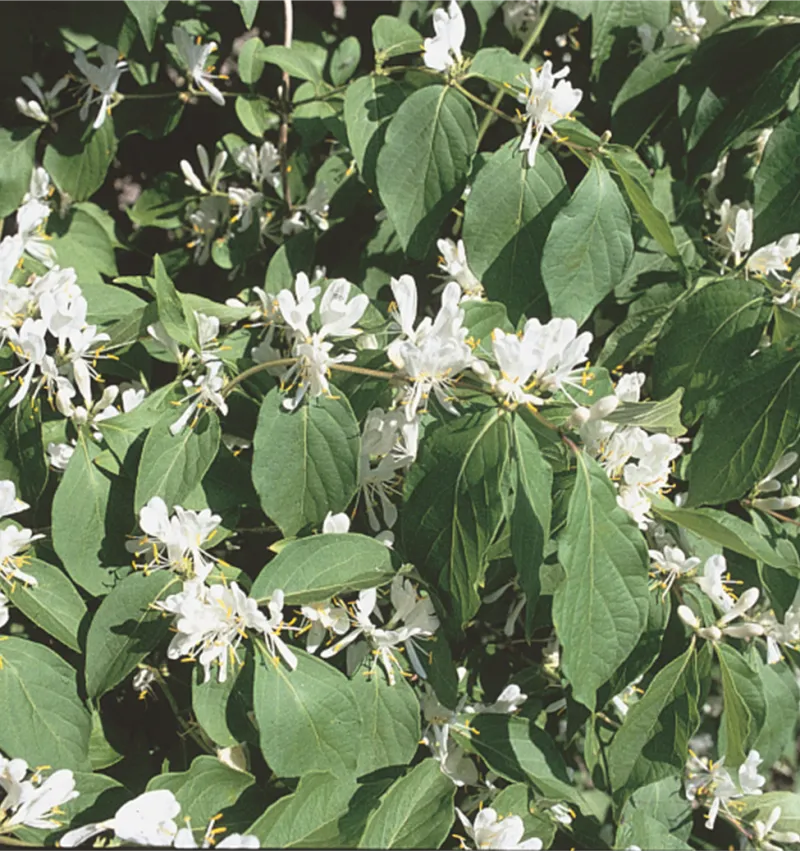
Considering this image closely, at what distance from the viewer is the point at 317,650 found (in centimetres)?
165

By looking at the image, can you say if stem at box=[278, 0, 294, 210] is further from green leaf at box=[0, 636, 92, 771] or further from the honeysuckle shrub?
green leaf at box=[0, 636, 92, 771]

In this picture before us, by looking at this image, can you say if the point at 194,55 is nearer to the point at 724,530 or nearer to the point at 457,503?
the point at 457,503

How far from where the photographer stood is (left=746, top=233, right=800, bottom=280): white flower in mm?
1764

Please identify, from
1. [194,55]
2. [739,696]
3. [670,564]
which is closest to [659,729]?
[739,696]

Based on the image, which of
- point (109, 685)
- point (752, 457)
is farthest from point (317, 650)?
point (752, 457)

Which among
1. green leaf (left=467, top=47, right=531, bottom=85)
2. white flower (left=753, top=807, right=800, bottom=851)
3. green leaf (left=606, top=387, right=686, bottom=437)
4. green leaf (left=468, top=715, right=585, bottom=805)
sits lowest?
white flower (left=753, top=807, right=800, bottom=851)

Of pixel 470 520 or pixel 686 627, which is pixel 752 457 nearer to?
pixel 686 627

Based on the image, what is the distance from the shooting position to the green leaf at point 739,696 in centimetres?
158

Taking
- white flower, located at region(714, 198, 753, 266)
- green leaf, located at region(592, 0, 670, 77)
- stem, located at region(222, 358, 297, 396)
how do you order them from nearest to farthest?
stem, located at region(222, 358, 297, 396), white flower, located at region(714, 198, 753, 266), green leaf, located at region(592, 0, 670, 77)

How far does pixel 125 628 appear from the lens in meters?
1.51

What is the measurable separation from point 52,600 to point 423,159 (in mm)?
953

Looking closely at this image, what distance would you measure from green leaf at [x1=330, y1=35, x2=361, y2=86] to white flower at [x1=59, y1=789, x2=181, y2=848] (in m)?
1.47

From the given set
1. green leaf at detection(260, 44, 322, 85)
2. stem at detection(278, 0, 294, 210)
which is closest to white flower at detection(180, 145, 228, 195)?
stem at detection(278, 0, 294, 210)

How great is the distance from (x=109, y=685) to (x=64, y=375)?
54cm
